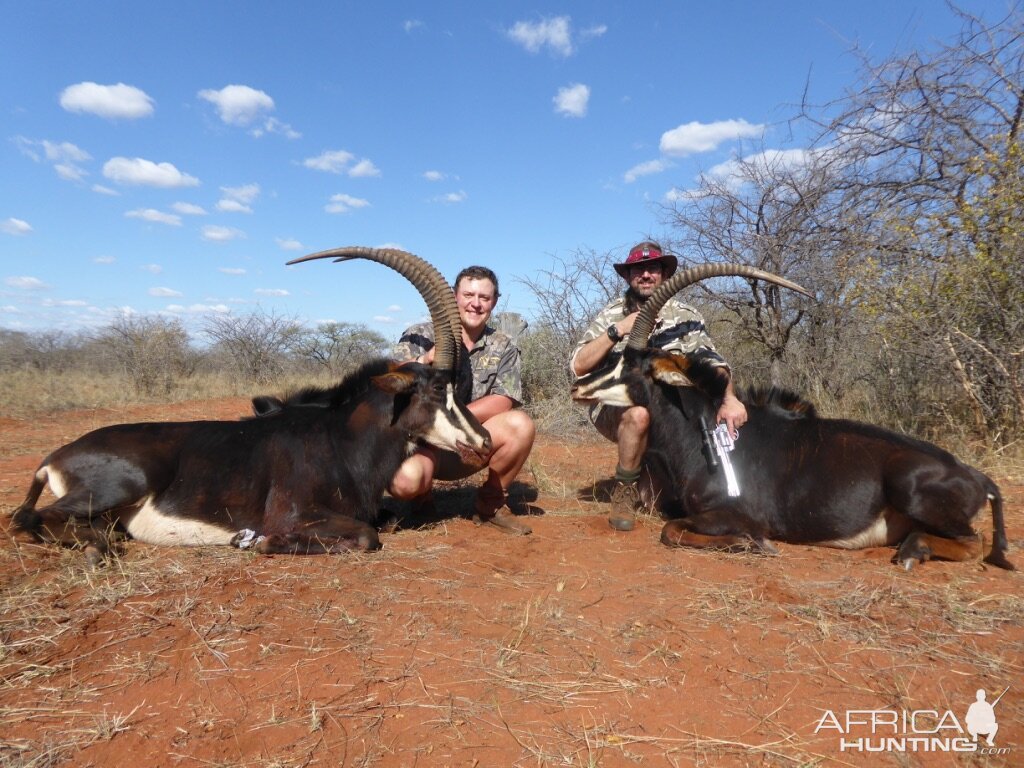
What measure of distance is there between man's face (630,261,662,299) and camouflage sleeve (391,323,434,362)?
205 centimetres

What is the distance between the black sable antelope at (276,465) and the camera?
3922 millimetres

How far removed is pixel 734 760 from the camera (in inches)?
80.9

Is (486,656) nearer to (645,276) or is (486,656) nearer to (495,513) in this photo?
(495,513)

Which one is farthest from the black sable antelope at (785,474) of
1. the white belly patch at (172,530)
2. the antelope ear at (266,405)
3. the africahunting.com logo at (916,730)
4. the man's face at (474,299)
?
the white belly patch at (172,530)

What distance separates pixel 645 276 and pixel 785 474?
2239 millimetres

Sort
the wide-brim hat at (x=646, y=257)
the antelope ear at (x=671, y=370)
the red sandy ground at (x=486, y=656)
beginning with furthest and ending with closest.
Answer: the wide-brim hat at (x=646, y=257)
the antelope ear at (x=671, y=370)
the red sandy ground at (x=486, y=656)

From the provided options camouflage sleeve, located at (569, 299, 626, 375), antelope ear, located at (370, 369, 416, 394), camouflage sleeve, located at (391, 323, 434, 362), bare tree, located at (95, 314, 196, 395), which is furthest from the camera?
bare tree, located at (95, 314, 196, 395)

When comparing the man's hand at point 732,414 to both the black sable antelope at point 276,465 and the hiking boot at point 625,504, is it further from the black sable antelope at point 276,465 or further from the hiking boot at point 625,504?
the black sable antelope at point 276,465

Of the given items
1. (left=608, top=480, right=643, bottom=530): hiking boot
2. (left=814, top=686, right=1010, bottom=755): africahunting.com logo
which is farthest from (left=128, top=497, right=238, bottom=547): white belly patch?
(left=814, top=686, right=1010, bottom=755): africahunting.com logo

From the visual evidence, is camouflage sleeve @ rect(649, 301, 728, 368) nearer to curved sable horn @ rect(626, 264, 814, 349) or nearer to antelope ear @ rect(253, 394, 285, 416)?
curved sable horn @ rect(626, 264, 814, 349)

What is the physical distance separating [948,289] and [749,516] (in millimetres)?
4604

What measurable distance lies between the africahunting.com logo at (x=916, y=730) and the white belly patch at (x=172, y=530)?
367cm

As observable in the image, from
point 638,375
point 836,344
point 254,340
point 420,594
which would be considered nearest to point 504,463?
point 638,375

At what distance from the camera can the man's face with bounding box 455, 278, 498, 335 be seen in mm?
5055
